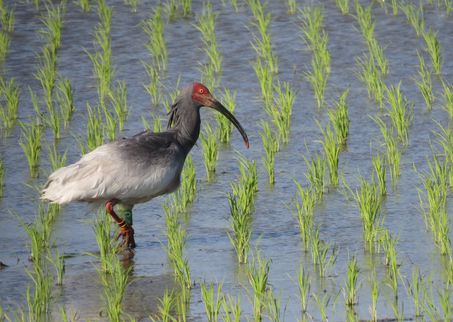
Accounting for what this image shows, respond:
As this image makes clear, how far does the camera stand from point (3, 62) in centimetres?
1333

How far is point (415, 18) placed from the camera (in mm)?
13375

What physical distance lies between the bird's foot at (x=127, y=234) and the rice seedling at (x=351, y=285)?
5.63 feet

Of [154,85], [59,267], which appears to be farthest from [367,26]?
[59,267]

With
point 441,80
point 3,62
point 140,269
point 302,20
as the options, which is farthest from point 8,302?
point 302,20

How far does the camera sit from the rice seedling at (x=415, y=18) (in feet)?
43.8

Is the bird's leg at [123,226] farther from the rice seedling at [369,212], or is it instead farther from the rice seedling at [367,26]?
the rice seedling at [367,26]

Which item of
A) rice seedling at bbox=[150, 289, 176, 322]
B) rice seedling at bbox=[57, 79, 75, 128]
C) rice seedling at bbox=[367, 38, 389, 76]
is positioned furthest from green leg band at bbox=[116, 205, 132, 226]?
rice seedling at bbox=[367, 38, 389, 76]

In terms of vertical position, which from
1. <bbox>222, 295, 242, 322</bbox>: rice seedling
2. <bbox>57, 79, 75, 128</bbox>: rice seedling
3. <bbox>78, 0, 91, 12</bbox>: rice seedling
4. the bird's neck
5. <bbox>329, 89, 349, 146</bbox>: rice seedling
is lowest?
<bbox>78, 0, 91, 12</bbox>: rice seedling

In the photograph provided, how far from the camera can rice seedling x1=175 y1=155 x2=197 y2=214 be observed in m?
8.38

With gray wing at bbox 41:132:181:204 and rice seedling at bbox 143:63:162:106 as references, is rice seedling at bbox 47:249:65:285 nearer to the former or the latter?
gray wing at bbox 41:132:181:204

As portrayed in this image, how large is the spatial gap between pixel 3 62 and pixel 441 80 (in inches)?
190

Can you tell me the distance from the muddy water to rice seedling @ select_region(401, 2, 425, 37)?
0.38 ft

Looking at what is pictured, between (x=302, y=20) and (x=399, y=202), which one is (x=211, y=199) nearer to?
(x=399, y=202)

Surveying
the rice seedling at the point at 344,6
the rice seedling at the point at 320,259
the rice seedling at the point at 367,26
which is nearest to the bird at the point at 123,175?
the rice seedling at the point at 320,259
